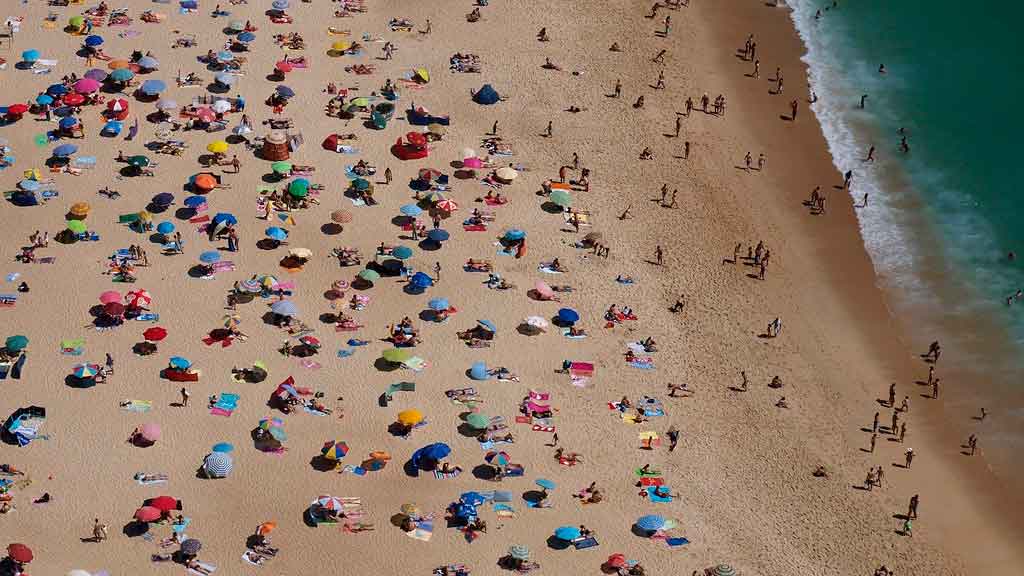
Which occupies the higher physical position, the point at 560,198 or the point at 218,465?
the point at 560,198

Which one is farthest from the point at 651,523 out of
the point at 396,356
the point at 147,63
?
the point at 147,63

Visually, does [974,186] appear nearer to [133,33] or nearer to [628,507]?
[628,507]

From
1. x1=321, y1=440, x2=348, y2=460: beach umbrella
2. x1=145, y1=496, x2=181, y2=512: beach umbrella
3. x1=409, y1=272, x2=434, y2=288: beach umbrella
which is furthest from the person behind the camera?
x1=409, y1=272, x2=434, y2=288: beach umbrella

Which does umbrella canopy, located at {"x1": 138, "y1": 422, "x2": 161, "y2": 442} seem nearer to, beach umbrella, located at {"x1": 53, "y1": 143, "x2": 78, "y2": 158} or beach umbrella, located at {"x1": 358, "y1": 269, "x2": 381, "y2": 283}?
beach umbrella, located at {"x1": 358, "y1": 269, "x2": 381, "y2": 283}

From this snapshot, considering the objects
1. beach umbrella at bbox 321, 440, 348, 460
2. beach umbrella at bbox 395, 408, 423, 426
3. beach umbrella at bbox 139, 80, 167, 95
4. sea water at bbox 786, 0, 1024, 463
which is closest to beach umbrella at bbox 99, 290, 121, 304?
beach umbrella at bbox 321, 440, 348, 460

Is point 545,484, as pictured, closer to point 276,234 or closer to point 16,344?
point 276,234

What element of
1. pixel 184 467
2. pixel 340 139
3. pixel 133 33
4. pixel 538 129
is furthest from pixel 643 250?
pixel 133 33
